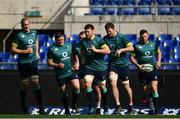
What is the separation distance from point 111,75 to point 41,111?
1723mm

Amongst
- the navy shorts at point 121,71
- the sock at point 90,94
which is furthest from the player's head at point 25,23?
the navy shorts at point 121,71

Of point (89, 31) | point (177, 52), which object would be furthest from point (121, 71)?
point (177, 52)

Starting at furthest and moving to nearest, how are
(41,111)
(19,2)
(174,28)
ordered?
(19,2) → (174,28) → (41,111)

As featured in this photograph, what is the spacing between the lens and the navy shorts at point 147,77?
647 inches

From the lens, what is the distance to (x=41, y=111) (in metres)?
15.8

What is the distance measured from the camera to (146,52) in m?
16.5

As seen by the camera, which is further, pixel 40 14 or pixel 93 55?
pixel 40 14

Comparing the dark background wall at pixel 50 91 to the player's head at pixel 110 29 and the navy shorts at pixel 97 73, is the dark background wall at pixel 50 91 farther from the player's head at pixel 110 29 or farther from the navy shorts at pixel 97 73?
the player's head at pixel 110 29

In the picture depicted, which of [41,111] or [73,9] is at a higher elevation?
[73,9]

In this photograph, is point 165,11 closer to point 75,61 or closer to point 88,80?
point 75,61

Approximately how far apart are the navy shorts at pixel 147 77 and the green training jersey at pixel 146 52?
0.82 ft

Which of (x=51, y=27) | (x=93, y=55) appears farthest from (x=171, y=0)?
(x=93, y=55)

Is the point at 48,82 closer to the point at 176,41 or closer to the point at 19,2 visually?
the point at 176,41

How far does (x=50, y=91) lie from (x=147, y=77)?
107 inches
